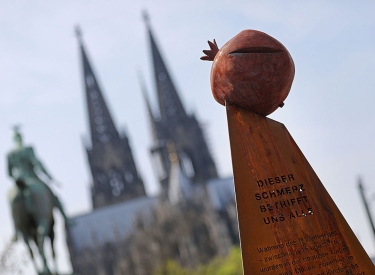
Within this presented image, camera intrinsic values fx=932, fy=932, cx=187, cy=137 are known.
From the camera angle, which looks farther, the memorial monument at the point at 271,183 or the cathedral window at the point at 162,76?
the cathedral window at the point at 162,76

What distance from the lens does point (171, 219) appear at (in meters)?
68.4

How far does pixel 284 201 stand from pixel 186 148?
68772 millimetres

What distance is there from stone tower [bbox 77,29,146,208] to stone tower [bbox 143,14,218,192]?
3.12 m

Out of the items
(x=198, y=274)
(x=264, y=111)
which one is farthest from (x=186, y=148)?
(x=264, y=111)

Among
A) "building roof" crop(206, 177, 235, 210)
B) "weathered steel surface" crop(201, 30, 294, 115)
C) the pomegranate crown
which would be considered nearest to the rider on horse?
the pomegranate crown

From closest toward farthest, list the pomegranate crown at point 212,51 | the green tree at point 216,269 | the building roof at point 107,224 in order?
the pomegranate crown at point 212,51
the green tree at point 216,269
the building roof at point 107,224

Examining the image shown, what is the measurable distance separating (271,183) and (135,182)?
71.0m

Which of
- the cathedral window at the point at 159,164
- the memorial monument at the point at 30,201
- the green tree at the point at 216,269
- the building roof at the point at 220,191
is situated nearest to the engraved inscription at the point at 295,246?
the memorial monument at the point at 30,201

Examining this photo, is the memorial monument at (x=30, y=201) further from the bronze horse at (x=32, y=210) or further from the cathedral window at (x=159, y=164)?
the cathedral window at (x=159, y=164)

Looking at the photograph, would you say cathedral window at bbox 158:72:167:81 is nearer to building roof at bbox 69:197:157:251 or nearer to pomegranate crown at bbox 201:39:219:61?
building roof at bbox 69:197:157:251

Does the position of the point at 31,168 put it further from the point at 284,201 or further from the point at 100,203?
the point at 100,203

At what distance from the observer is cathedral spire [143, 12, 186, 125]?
75.9 m

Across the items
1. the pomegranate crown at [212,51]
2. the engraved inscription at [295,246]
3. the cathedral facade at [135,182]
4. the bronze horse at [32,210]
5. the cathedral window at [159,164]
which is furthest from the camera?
Answer: the cathedral window at [159,164]

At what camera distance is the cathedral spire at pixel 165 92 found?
75.9 metres
